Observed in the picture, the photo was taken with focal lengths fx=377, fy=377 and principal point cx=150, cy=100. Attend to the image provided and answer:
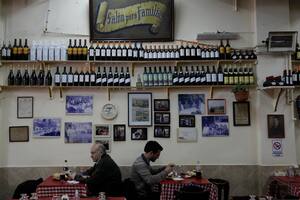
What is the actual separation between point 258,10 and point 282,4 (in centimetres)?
45

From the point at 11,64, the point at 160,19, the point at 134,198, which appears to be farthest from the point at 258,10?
the point at 11,64

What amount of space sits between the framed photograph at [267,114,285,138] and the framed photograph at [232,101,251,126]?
371 mm

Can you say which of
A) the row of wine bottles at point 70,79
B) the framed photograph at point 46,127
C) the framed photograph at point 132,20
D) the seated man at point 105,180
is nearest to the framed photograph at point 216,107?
the framed photograph at point 132,20

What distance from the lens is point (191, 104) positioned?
22.2ft

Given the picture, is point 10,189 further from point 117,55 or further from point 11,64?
point 117,55

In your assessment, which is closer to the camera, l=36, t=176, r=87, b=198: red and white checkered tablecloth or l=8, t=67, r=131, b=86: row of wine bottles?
l=36, t=176, r=87, b=198: red and white checkered tablecloth

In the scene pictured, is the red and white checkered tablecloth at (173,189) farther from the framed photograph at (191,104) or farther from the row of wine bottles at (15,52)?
the row of wine bottles at (15,52)

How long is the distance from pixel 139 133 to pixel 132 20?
205cm

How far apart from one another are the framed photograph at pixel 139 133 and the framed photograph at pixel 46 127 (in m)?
1.31

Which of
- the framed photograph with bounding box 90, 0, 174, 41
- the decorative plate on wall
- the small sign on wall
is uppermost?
the framed photograph with bounding box 90, 0, 174, 41

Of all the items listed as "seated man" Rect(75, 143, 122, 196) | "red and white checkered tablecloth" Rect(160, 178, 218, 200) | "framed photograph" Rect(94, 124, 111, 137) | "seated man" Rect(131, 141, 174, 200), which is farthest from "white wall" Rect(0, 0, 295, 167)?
"seated man" Rect(75, 143, 122, 196)

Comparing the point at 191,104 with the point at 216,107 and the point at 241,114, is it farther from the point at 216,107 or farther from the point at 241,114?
the point at 241,114

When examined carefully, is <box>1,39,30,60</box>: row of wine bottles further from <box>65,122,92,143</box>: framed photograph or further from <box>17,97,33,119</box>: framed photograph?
<box>65,122,92,143</box>: framed photograph

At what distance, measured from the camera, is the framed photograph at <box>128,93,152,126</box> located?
672 cm
